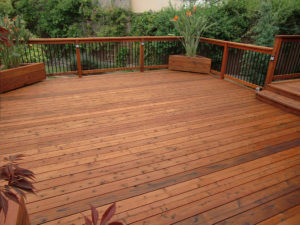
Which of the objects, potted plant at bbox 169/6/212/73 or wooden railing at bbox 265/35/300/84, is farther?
potted plant at bbox 169/6/212/73

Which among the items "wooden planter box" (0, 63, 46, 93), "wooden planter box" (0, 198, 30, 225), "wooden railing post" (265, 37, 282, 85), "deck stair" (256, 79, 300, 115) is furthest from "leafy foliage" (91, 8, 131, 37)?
"wooden planter box" (0, 198, 30, 225)

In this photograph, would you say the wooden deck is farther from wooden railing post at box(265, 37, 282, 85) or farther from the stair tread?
wooden railing post at box(265, 37, 282, 85)

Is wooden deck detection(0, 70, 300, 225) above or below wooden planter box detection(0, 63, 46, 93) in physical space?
below

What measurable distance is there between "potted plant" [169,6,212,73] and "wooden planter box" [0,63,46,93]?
3.18m

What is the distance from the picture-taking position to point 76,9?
38.7 feet

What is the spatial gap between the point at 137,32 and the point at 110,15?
1.97 metres

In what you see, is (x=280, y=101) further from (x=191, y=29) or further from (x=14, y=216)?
(x=14, y=216)

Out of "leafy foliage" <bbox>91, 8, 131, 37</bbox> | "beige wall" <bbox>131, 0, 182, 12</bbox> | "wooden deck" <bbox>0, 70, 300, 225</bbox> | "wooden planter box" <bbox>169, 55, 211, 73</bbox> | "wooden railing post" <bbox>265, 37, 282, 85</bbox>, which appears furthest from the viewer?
"leafy foliage" <bbox>91, 8, 131, 37</bbox>

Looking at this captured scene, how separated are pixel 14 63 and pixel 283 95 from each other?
5.09 metres

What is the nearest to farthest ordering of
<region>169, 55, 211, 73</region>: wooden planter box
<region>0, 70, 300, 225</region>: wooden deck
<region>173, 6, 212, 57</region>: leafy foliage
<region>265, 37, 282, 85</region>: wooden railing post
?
<region>0, 70, 300, 225</region>: wooden deck
<region>265, 37, 282, 85</region>: wooden railing post
<region>173, 6, 212, 57</region>: leafy foliage
<region>169, 55, 211, 73</region>: wooden planter box

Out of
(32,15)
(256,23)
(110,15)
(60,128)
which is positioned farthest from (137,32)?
(60,128)

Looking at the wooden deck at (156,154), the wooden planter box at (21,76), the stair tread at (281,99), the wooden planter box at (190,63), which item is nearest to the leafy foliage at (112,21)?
the wooden planter box at (190,63)

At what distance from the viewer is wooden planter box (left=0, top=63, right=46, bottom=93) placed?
433 centimetres

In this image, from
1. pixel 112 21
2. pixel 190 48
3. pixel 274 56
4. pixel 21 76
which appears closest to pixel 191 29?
pixel 190 48
